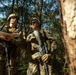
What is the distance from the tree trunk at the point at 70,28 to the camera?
2039 millimetres

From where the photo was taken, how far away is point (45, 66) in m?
5.52

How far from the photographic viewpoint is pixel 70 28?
2.06m

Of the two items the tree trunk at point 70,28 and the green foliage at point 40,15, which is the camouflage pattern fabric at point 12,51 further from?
the green foliage at point 40,15

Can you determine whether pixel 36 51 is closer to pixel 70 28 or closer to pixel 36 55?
pixel 36 55

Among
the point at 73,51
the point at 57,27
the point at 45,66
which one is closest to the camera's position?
the point at 73,51

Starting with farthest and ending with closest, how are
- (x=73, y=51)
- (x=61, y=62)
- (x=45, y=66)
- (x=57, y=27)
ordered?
(x=57, y=27), (x=61, y=62), (x=45, y=66), (x=73, y=51)

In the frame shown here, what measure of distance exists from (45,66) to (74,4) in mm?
3581

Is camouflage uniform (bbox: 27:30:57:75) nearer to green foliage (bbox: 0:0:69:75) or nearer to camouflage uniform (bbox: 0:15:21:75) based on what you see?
camouflage uniform (bbox: 0:15:21:75)

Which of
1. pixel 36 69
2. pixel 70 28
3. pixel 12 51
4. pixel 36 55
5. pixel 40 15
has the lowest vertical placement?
pixel 36 69

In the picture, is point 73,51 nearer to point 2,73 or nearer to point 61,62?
point 2,73

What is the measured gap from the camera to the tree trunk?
6.69 ft

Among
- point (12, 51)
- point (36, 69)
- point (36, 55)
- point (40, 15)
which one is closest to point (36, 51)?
point (36, 55)

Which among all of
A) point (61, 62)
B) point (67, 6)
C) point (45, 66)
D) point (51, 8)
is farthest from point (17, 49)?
point (51, 8)

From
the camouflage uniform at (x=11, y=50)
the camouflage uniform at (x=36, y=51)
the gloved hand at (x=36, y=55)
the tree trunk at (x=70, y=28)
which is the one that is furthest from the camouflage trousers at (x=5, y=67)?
the tree trunk at (x=70, y=28)
